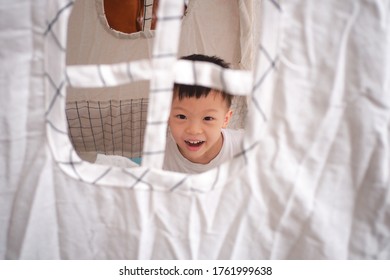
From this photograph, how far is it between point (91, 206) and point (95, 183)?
52 millimetres

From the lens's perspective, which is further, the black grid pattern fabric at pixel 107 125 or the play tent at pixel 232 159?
the black grid pattern fabric at pixel 107 125

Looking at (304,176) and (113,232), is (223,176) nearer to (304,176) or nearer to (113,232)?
(304,176)

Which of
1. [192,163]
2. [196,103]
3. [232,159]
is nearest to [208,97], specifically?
[196,103]

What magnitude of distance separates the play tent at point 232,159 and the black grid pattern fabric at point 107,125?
786 mm

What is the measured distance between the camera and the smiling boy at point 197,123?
0.90m

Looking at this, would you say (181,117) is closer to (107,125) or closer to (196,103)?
(196,103)

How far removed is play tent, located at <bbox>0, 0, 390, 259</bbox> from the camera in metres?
0.43

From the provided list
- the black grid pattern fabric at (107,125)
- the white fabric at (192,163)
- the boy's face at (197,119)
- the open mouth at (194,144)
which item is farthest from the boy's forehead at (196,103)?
the black grid pattern fabric at (107,125)

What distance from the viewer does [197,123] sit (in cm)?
93

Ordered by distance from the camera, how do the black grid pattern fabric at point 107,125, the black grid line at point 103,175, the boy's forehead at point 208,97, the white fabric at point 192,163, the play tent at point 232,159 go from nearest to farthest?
the play tent at point 232,159 < the black grid line at point 103,175 < the boy's forehead at point 208,97 < the white fabric at point 192,163 < the black grid pattern fabric at point 107,125

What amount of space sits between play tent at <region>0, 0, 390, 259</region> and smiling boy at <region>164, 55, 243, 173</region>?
0.29 m

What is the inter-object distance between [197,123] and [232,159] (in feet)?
1.40

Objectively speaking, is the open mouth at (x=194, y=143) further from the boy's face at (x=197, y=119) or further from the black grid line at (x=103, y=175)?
the black grid line at (x=103, y=175)

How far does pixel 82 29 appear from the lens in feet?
4.12
